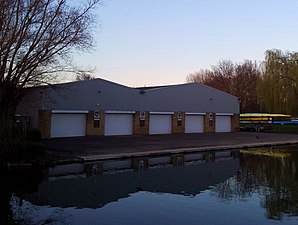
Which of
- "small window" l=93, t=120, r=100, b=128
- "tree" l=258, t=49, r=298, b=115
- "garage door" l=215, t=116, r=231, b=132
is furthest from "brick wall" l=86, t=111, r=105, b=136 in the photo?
"tree" l=258, t=49, r=298, b=115

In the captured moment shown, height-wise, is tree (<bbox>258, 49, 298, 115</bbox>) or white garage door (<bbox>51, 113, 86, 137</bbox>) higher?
tree (<bbox>258, 49, 298, 115</bbox>)

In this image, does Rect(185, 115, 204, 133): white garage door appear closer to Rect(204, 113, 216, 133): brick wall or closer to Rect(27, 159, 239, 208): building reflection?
Rect(204, 113, 216, 133): brick wall

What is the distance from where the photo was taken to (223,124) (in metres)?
50.5

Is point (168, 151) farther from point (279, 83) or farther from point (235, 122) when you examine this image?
point (279, 83)

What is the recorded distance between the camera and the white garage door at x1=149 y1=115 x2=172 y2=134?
42684 mm

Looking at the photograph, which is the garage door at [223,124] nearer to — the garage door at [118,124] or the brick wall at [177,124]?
the brick wall at [177,124]

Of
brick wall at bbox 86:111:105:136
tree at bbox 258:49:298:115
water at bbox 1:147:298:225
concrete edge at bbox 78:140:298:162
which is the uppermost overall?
tree at bbox 258:49:298:115

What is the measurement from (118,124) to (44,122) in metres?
8.32

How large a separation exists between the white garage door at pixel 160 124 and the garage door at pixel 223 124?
793 cm

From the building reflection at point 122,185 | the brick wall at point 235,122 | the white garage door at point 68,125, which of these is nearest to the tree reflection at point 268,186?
the building reflection at point 122,185

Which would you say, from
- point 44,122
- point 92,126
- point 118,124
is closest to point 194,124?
point 118,124

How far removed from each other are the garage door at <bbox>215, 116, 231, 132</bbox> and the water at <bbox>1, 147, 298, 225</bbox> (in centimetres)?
2922

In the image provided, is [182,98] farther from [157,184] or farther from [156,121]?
[157,184]

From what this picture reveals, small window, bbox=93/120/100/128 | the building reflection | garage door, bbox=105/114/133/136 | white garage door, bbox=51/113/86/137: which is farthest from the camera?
garage door, bbox=105/114/133/136
